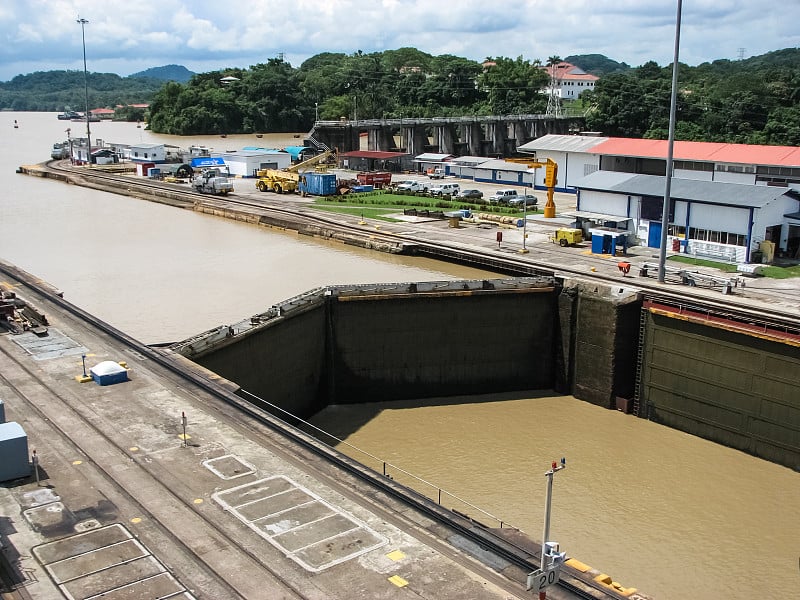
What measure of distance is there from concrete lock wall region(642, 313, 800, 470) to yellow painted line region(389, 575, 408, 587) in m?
18.0

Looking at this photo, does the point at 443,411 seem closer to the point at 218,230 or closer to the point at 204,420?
the point at 204,420

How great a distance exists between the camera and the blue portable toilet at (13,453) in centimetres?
1873

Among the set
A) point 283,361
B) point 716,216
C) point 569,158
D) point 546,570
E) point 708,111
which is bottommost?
point 283,361

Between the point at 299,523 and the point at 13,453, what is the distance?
6.83 m

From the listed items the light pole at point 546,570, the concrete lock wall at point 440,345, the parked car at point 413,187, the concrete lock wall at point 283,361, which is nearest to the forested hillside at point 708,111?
the parked car at point 413,187

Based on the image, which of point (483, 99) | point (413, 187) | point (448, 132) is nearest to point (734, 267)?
point (413, 187)

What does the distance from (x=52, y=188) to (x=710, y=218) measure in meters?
71.7

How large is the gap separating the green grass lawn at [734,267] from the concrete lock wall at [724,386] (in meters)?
14.0

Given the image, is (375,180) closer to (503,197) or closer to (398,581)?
(503,197)

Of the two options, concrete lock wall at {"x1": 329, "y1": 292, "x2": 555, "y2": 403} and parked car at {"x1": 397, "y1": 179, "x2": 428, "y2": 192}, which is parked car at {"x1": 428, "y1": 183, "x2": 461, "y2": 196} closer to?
parked car at {"x1": 397, "y1": 179, "x2": 428, "y2": 192}

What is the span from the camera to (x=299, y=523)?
1762cm

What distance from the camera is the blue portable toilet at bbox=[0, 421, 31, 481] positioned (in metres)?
18.7

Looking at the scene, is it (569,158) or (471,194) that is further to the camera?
(569,158)

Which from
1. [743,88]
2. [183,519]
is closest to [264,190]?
[183,519]
